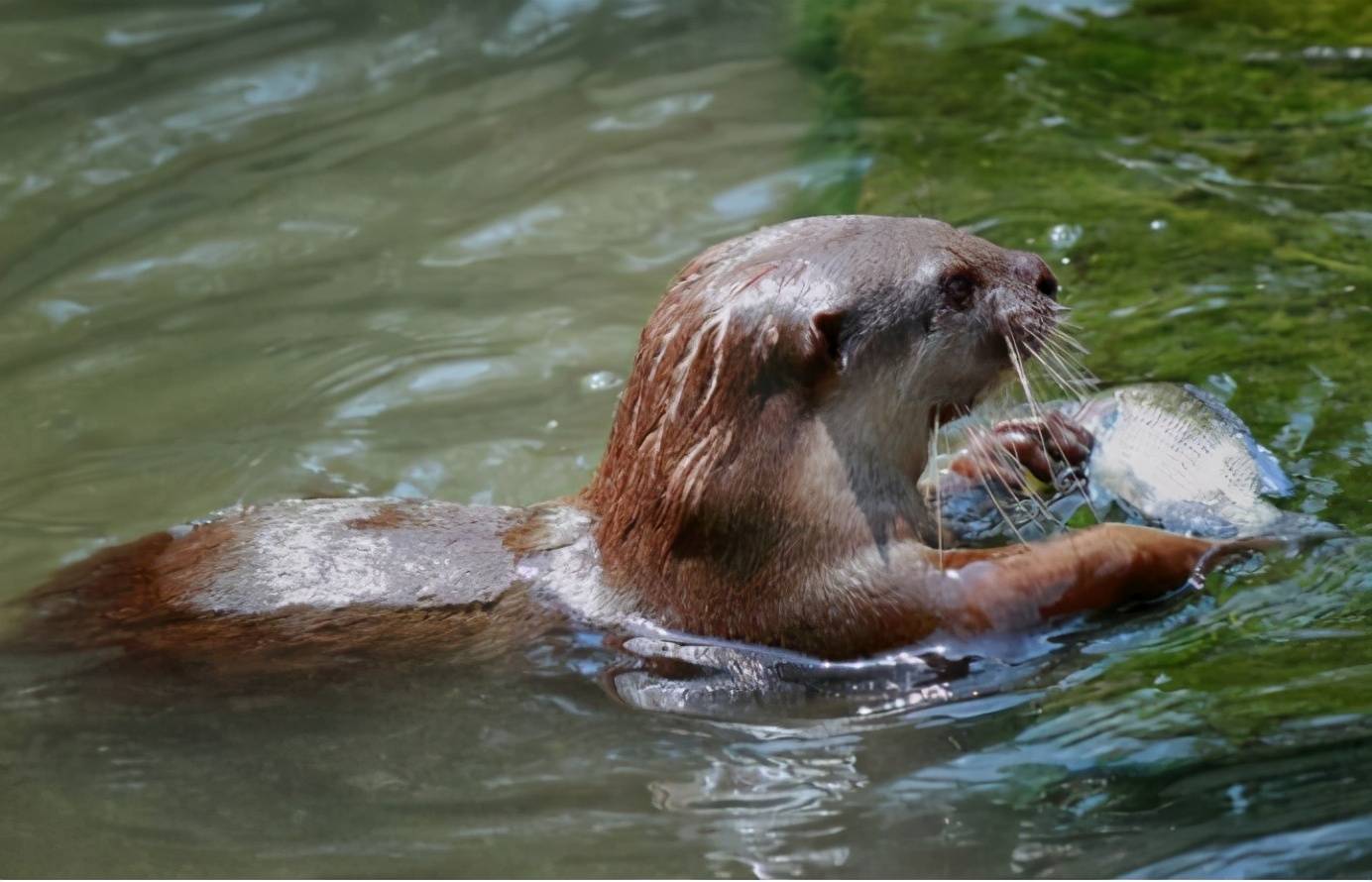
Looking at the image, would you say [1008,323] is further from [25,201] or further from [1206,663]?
[25,201]

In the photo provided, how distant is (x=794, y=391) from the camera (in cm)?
421

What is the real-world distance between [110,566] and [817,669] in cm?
195

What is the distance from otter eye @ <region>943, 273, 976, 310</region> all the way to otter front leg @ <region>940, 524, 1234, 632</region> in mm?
645

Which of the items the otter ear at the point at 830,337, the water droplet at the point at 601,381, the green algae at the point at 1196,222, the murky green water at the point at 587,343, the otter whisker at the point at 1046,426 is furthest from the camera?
the water droplet at the point at 601,381

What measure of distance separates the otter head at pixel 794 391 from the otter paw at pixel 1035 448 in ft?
0.81

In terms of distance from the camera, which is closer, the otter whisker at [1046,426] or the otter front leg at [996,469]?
the otter whisker at [1046,426]

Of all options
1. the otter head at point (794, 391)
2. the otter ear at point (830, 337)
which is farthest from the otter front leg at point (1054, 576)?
the otter ear at point (830, 337)

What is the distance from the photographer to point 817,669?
14.0 feet

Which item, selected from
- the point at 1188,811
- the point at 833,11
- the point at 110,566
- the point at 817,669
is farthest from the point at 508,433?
the point at 833,11

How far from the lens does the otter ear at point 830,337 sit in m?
4.15

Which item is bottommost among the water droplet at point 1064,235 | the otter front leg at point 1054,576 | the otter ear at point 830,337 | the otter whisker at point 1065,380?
the otter front leg at point 1054,576

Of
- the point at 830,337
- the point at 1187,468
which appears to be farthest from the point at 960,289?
the point at 1187,468

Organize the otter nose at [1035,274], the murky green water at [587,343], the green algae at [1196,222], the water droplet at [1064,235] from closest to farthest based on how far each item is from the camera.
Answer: the murky green water at [587,343]
the green algae at [1196,222]
the otter nose at [1035,274]
the water droplet at [1064,235]

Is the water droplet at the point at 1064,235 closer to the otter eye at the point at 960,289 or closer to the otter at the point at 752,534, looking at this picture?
the otter at the point at 752,534
